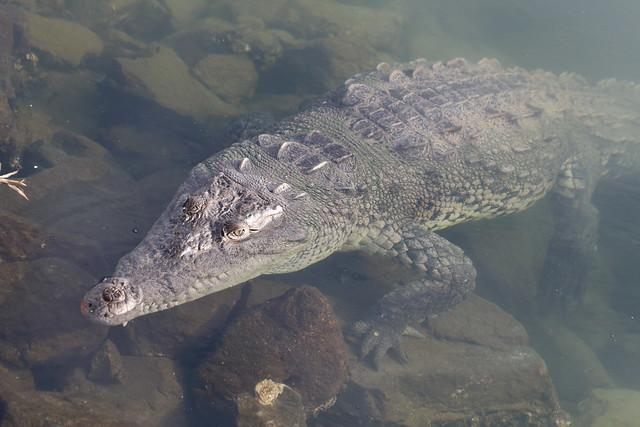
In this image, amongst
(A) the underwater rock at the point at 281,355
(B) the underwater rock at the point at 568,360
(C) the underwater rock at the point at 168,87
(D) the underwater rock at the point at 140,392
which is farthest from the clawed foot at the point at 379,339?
(C) the underwater rock at the point at 168,87

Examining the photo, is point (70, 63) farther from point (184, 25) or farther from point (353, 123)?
point (353, 123)

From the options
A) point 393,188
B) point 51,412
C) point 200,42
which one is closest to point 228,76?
point 200,42

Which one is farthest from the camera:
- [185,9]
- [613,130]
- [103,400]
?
[185,9]

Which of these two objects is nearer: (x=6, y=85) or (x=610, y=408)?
(x=610, y=408)

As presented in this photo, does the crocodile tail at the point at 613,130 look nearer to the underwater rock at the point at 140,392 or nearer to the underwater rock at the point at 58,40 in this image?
the underwater rock at the point at 140,392

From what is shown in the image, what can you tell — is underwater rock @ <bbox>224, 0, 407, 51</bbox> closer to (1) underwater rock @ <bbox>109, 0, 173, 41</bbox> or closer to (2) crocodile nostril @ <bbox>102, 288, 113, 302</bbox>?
(1) underwater rock @ <bbox>109, 0, 173, 41</bbox>

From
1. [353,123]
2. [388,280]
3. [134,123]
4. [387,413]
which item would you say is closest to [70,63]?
[134,123]

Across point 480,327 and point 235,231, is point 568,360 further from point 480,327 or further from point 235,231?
point 235,231
